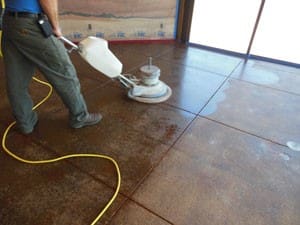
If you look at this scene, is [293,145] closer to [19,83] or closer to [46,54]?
[46,54]

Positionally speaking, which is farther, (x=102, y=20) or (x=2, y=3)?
(x=102, y=20)

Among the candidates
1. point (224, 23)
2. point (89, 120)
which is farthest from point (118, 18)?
point (89, 120)

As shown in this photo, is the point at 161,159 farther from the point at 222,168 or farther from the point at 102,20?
the point at 102,20

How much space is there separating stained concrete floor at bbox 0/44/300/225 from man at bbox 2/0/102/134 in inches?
7.2

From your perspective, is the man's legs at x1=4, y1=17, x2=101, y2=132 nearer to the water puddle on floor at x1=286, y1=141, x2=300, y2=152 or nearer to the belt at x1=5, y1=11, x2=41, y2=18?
the belt at x1=5, y1=11, x2=41, y2=18

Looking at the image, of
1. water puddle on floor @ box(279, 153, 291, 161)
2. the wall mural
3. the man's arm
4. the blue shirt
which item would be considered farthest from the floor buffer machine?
the wall mural

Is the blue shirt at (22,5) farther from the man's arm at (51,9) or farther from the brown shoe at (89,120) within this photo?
the brown shoe at (89,120)

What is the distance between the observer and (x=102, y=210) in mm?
1324

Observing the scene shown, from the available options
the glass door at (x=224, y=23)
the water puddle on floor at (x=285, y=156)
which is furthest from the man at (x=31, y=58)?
the glass door at (x=224, y=23)

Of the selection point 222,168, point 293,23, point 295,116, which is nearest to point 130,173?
point 222,168

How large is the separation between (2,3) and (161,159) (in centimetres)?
123

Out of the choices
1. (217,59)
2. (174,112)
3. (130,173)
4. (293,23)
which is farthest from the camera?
(217,59)

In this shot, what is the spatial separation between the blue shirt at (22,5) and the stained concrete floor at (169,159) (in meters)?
0.84

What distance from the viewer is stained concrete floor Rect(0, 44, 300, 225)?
1.33 metres
